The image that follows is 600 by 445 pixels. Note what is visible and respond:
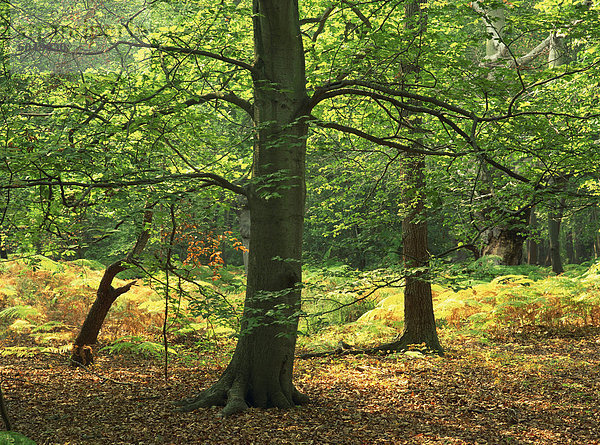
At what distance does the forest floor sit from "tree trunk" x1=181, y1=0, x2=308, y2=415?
1.12 feet

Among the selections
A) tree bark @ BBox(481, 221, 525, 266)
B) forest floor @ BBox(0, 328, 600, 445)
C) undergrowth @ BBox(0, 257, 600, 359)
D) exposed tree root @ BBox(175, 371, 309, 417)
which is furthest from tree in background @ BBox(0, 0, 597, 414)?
tree bark @ BBox(481, 221, 525, 266)

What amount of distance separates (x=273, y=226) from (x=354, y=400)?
8.35 feet

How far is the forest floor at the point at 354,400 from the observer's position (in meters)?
4.99

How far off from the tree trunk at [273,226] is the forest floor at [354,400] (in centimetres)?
34

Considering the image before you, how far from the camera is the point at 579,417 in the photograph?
17.5ft

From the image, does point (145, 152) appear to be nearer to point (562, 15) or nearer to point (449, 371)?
point (562, 15)

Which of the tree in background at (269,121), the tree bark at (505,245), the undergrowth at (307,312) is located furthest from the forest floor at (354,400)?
the tree bark at (505,245)

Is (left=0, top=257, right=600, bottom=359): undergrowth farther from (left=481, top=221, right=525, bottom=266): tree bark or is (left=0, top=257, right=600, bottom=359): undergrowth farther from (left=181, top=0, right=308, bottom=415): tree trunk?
(left=181, top=0, right=308, bottom=415): tree trunk

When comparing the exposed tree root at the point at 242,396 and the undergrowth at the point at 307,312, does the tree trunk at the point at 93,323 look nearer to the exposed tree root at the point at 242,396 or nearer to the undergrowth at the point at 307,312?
the undergrowth at the point at 307,312

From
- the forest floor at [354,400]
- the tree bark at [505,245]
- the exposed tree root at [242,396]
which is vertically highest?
the tree bark at [505,245]

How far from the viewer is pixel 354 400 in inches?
254

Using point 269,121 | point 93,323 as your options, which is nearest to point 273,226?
point 269,121

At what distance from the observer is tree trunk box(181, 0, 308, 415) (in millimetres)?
5707

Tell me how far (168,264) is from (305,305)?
8747 millimetres
